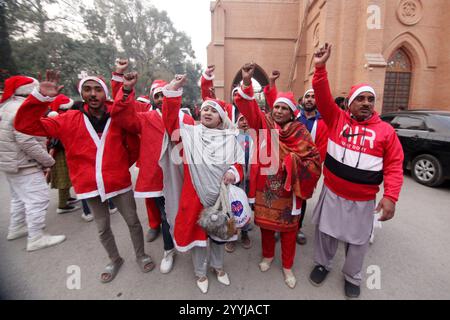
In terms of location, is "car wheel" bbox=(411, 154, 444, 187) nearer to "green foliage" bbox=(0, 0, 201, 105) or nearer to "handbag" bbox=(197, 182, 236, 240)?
"handbag" bbox=(197, 182, 236, 240)

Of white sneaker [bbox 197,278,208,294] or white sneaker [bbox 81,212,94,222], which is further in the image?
white sneaker [bbox 81,212,94,222]

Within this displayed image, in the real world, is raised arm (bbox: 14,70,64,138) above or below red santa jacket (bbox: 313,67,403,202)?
above

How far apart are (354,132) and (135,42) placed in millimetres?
33750

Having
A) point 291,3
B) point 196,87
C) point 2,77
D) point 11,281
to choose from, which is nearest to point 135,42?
point 196,87

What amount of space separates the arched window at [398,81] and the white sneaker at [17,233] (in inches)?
589

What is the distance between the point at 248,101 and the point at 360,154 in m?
1.13

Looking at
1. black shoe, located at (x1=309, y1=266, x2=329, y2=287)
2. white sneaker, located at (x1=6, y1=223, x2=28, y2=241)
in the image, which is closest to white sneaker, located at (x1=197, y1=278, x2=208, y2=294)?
black shoe, located at (x1=309, y1=266, x2=329, y2=287)

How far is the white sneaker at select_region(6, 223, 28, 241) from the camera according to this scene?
10.1 ft

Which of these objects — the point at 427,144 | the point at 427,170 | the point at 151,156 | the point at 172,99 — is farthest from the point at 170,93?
the point at 427,170

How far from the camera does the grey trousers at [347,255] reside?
2.07 meters

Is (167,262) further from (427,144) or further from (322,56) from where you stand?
(427,144)

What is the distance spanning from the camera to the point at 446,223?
339 cm

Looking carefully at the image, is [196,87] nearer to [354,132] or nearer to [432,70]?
[432,70]

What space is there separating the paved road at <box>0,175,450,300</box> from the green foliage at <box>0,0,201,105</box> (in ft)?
44.3
